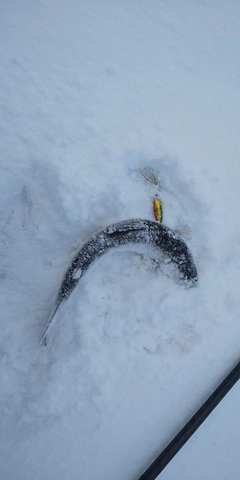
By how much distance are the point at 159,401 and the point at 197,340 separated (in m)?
0.81

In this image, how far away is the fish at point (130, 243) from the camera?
2779 millimetres

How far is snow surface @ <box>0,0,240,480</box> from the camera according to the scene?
287 cm

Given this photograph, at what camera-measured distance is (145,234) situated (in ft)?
9.99

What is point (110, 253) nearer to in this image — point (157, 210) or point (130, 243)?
point (130, 243)

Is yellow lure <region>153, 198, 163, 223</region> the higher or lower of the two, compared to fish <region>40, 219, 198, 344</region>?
higher

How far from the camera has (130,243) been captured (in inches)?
120

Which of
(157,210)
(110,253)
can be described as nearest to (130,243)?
(110,253)

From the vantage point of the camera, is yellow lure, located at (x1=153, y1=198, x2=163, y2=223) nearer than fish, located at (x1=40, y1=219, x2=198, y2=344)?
No

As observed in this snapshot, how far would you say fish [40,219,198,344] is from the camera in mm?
2779

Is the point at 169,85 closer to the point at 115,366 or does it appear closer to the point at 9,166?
the point at 9,166

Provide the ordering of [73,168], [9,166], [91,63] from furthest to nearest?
1. [91,63]
2. [73,168]
3. [9,166]

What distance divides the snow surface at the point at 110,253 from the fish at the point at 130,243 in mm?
226

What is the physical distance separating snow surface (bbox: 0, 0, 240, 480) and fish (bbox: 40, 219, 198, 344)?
0.23 m

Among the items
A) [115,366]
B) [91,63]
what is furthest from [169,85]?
[115,366]
